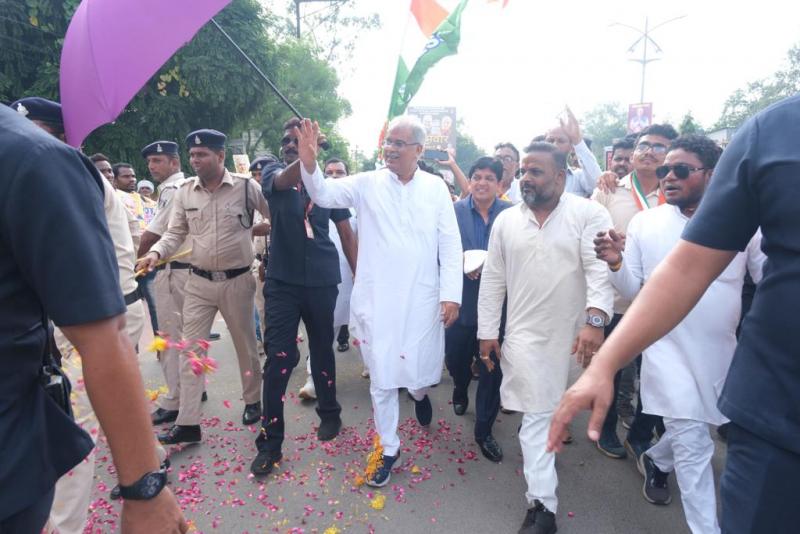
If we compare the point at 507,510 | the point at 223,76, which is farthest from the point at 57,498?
the point at 223,76

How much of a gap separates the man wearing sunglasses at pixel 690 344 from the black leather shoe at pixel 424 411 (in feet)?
5.67

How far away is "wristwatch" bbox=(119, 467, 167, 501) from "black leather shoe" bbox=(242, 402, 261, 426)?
3.28 metres

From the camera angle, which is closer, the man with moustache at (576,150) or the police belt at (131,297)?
the police belt at (131,297)

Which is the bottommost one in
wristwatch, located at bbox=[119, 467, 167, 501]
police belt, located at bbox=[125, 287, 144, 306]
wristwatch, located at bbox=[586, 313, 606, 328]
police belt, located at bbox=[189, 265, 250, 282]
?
wristwatch, located at bbox=[586, 313, 606, 328]

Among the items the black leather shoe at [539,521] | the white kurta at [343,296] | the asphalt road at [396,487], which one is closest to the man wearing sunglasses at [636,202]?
the asphalt road at [396,487]

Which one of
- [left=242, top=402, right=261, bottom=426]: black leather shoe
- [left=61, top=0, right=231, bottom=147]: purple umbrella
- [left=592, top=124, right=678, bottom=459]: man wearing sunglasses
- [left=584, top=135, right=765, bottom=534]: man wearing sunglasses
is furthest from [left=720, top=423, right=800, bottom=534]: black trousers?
[left=242, top=402, right=261, bottom=426]: black leather shoe

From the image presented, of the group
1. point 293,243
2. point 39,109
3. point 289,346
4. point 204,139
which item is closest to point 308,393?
point 289,346

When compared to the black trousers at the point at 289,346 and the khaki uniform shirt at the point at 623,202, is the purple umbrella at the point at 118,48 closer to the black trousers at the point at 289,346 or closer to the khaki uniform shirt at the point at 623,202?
the black trousers at the point at 289,346

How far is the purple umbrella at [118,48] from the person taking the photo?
1889mm

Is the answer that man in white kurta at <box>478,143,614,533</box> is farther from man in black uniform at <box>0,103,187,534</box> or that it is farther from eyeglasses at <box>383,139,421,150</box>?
man in black uniform at <box>0,103,187,534</box>

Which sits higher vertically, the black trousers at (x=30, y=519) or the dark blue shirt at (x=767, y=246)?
the dark blue shirt at (x=767, y=246)

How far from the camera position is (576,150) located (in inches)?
182

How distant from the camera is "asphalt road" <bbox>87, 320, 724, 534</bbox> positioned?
3053 mm

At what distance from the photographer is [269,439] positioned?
3.68 meters
